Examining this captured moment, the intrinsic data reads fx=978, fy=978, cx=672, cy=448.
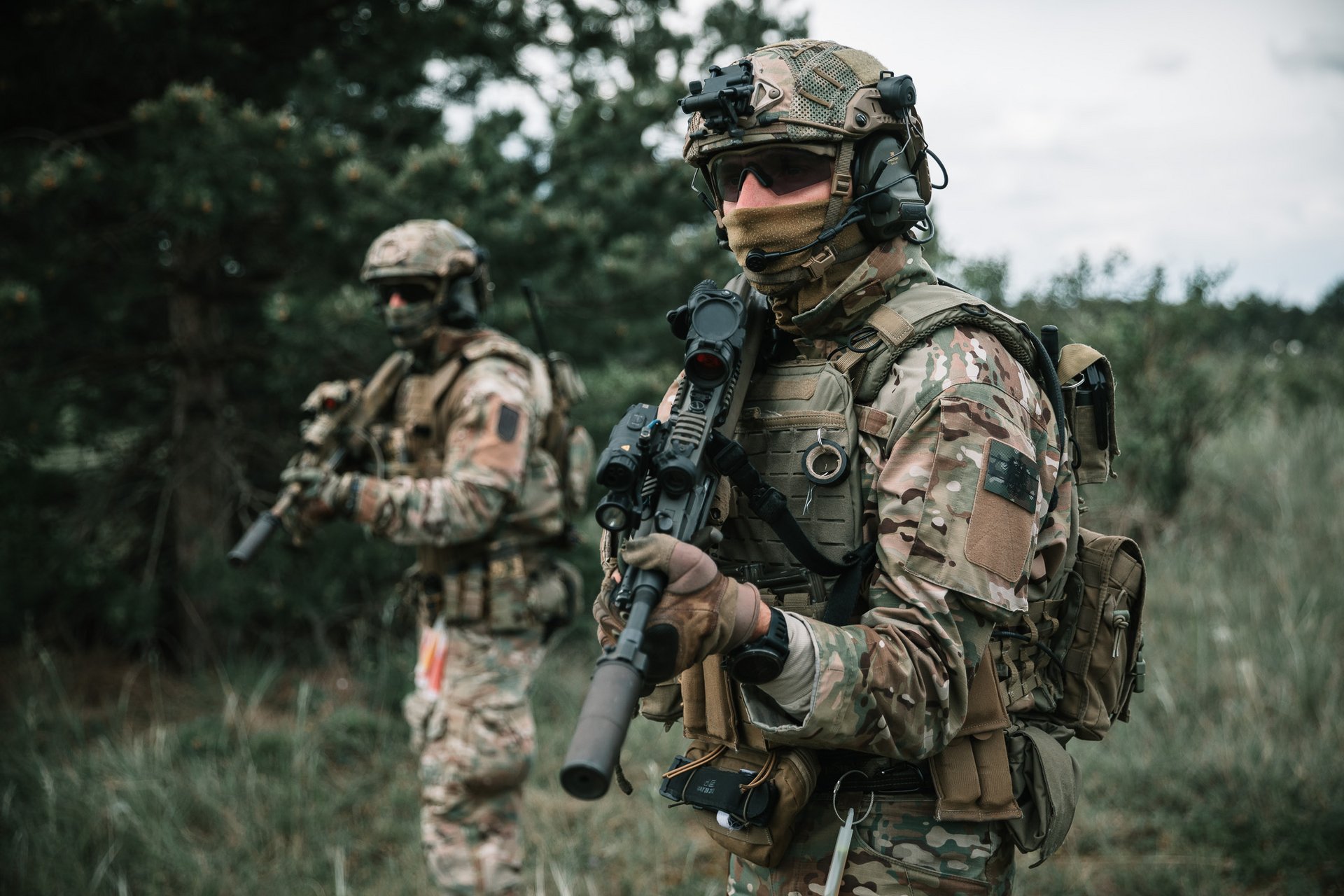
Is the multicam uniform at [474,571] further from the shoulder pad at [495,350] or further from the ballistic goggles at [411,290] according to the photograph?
the ballistic goggles at [411,290]

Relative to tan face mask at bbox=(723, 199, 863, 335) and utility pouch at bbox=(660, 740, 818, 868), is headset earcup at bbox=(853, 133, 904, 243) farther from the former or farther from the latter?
utility pouch at bbox=(660, 740, 818, 868)

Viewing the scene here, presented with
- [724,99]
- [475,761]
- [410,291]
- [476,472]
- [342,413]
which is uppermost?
[724,99]

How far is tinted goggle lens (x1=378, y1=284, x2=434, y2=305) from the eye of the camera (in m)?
Answer: 4.40

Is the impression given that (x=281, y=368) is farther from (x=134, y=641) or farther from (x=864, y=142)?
(x=864, y=142)

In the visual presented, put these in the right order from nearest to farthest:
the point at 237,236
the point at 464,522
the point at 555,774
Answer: the point at 464,522
the point at 555,774
the point at 237,236

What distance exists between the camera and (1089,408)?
2.34 meters

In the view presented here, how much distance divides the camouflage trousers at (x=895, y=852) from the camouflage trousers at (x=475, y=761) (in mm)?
2194

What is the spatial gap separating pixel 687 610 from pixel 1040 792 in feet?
3.14

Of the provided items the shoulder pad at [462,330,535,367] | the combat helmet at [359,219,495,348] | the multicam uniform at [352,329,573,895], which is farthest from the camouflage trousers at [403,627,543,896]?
the combat helmet at [359,219,495,348]

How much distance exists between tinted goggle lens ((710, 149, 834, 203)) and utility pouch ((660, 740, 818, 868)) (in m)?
1.22

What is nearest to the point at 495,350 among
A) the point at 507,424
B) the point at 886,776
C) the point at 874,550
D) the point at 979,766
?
the point at 507,424

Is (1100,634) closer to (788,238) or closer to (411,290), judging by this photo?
(788,238)

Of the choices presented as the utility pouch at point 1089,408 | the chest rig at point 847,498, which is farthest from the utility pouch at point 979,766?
the utility pouch at point 1089,408

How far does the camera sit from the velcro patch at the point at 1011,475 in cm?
184
